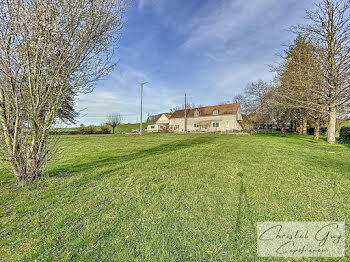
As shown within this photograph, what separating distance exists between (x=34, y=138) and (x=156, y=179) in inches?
133

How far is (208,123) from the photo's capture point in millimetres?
35531

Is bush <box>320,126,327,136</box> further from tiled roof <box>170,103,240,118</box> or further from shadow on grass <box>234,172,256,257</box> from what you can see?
shadow on grass <box>234,172,256,257</box>

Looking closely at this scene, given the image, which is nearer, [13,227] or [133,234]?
[133,234]

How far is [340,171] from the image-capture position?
4.78 metres

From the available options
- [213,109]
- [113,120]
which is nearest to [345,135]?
[213,109]

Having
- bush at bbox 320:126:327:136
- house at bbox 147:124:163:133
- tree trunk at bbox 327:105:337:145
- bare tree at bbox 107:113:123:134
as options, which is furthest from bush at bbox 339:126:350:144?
bare tree at bbox 107:113:123:134

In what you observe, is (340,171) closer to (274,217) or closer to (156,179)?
(274,217)

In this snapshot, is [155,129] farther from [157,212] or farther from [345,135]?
[157,212]

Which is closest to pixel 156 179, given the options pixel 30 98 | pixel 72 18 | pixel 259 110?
pixel 30 98

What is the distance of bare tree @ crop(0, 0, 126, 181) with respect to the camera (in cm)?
355

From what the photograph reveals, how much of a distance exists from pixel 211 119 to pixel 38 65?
34.1m

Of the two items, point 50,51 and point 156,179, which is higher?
point 50,51

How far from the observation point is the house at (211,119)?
108 ft

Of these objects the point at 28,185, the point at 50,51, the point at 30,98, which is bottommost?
the point at 28,185
